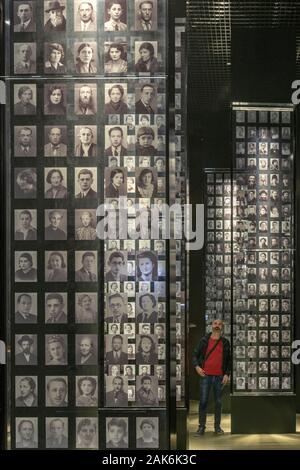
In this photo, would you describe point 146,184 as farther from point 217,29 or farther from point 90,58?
point 217,29

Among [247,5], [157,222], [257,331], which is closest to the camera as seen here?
[157,222]

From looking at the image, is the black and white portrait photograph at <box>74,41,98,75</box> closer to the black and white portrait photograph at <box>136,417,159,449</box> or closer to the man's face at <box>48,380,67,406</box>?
the man's face at <box>48,380,67,406</box>

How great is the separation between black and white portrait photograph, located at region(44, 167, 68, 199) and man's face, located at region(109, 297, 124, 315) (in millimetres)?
556

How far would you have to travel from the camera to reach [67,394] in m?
3.70

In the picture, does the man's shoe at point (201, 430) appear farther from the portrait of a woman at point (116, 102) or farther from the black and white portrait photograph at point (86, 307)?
the portrait of a woman at point (116, 102)

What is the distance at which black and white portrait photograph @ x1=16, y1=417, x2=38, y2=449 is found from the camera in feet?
12.1

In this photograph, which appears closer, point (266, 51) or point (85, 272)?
point (85, 272)

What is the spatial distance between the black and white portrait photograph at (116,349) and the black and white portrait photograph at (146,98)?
3.60 feet

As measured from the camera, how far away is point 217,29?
8906 mm

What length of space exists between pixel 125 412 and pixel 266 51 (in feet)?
19.7

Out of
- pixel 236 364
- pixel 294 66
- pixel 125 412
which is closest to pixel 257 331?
pixel 236 364

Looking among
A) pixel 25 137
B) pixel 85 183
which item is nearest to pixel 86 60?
pixel 25 137

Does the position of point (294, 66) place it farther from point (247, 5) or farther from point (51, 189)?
point (51, 189)

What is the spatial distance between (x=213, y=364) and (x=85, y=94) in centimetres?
557
